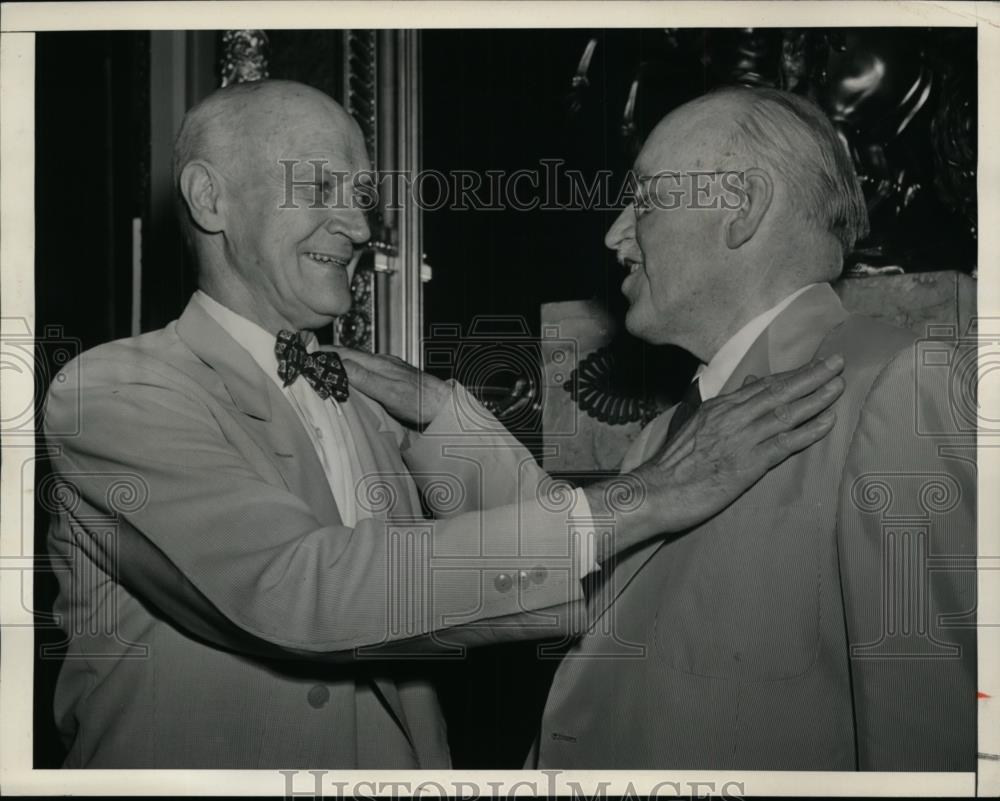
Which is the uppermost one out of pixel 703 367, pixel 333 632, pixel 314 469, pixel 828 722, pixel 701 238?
pixel 701 238

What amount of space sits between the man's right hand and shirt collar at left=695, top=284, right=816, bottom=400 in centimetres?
8

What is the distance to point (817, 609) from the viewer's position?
2.84 m

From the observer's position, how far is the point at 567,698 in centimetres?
304

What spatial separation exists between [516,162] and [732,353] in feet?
2.60

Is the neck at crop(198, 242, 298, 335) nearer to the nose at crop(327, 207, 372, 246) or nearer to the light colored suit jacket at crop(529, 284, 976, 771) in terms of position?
the nose at crop(327, 207, 372, 246)

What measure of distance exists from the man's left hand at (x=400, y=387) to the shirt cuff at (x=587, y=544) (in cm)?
49

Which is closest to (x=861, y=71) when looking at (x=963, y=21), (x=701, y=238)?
(x=963, y=21)

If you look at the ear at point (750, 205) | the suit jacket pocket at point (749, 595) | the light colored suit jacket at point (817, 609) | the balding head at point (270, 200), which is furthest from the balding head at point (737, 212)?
the balding head at point (270, 200)

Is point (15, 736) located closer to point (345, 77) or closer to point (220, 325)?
point (220, 325)

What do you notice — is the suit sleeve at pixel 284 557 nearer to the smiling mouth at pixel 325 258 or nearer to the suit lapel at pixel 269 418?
the suit lapel at pixel 269 418

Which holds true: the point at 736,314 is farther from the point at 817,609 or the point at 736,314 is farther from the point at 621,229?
the point at 817,609

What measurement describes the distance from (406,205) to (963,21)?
60.0 inches

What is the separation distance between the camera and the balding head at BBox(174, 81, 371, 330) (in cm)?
307

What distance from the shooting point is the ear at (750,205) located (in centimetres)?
295
